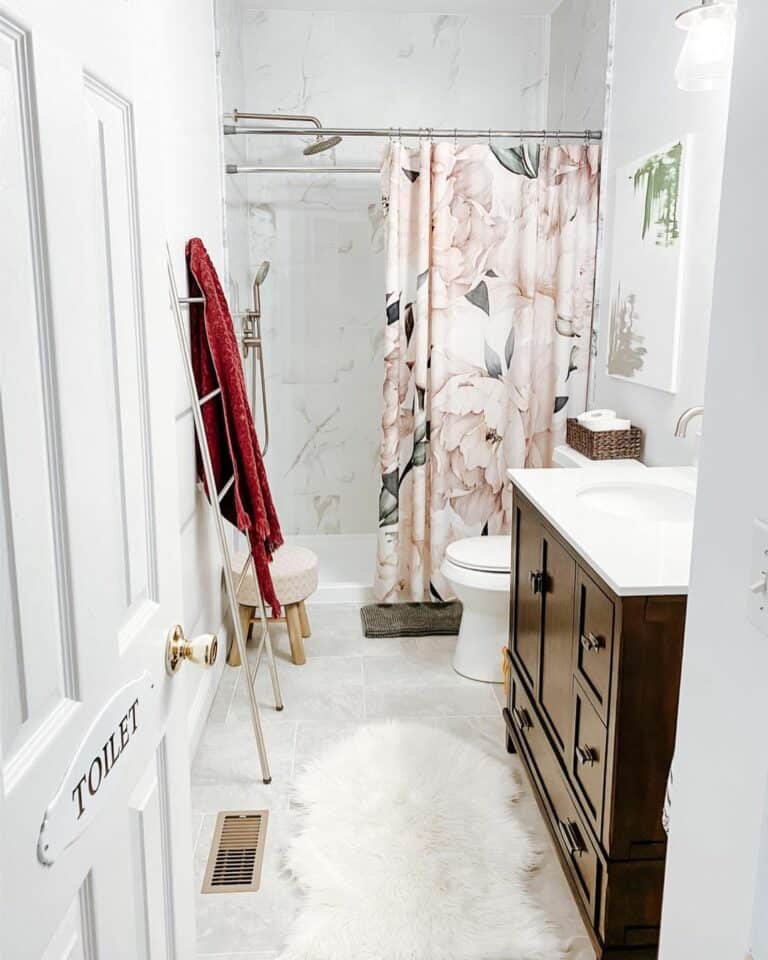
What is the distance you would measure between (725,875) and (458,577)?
1887 mm

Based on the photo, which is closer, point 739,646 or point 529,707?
point 739,646

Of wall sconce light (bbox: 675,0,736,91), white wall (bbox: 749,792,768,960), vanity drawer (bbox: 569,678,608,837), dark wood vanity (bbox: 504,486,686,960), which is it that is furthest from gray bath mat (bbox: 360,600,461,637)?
white wall (bbox: 749,792,768,960)

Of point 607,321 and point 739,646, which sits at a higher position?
point 607,321

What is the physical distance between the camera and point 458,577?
291cm

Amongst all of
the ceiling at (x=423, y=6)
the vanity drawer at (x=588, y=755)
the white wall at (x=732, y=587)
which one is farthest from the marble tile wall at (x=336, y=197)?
the white wall at (x=732, y=587)

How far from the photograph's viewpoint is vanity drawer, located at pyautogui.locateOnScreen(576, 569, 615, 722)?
1587 millimetres

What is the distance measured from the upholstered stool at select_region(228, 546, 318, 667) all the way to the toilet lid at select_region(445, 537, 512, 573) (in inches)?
21.4

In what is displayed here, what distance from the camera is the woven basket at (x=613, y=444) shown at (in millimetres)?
2777

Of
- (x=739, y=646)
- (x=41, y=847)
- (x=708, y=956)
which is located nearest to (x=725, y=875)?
(x=708, y=956)

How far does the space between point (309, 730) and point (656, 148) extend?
2162mm

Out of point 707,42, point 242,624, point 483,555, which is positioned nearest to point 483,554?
point 483,555

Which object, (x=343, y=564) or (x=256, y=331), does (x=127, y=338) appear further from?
(x=343, y=564)

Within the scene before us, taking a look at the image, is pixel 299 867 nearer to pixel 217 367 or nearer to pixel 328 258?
pixel 217 367

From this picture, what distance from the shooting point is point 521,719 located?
2.34 m
